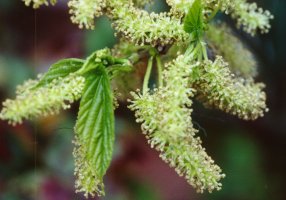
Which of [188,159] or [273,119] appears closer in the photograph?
[188,159]

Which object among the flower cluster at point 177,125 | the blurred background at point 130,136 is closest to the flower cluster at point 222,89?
the flower cluster at point 177,125

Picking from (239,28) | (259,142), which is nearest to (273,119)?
(259,142)

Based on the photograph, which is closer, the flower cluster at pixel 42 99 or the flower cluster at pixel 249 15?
the flower cluster at pixel 42 99

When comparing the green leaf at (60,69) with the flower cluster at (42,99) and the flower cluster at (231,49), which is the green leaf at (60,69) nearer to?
the flower cluster at (42,99)

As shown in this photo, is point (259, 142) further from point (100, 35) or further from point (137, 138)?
point (100, 35)

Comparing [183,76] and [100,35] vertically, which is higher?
[100,35]
